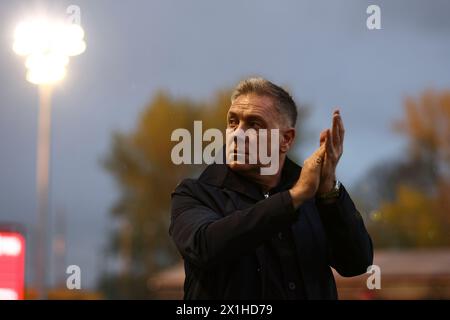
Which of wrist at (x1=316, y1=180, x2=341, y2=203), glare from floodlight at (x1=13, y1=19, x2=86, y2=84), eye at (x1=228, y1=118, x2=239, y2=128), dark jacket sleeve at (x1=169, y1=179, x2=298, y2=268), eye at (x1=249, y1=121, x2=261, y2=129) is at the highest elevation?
glare from floodlight at (x1=13, y1=19, x2=86, y2=84)

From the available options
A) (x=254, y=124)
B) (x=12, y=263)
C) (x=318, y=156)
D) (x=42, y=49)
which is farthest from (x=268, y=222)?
(x=42, y=49)

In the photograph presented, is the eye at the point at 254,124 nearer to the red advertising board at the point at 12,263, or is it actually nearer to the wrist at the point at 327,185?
the wrist at the point at 327,185

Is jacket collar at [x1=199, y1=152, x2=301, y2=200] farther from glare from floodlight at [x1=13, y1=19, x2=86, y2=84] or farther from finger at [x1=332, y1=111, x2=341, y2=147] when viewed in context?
glare from floodlight at [x1=13, y1=19, x2=86, y2=84]

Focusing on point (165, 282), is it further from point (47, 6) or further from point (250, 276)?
point (250, 276)

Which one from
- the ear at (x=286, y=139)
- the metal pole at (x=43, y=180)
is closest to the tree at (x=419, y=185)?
the metal pole at (x=43, y=180)

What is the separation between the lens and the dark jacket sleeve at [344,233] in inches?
81.7

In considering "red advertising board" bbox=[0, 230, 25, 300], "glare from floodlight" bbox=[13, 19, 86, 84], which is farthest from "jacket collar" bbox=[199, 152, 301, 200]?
"glare from floodlight" bbox=[13, 19, 86, 84]

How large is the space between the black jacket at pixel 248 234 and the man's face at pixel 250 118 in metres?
0.05

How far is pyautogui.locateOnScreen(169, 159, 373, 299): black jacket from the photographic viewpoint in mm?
1909

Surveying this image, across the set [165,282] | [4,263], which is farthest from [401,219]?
[4,263]

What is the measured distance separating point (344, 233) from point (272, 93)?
38cm
